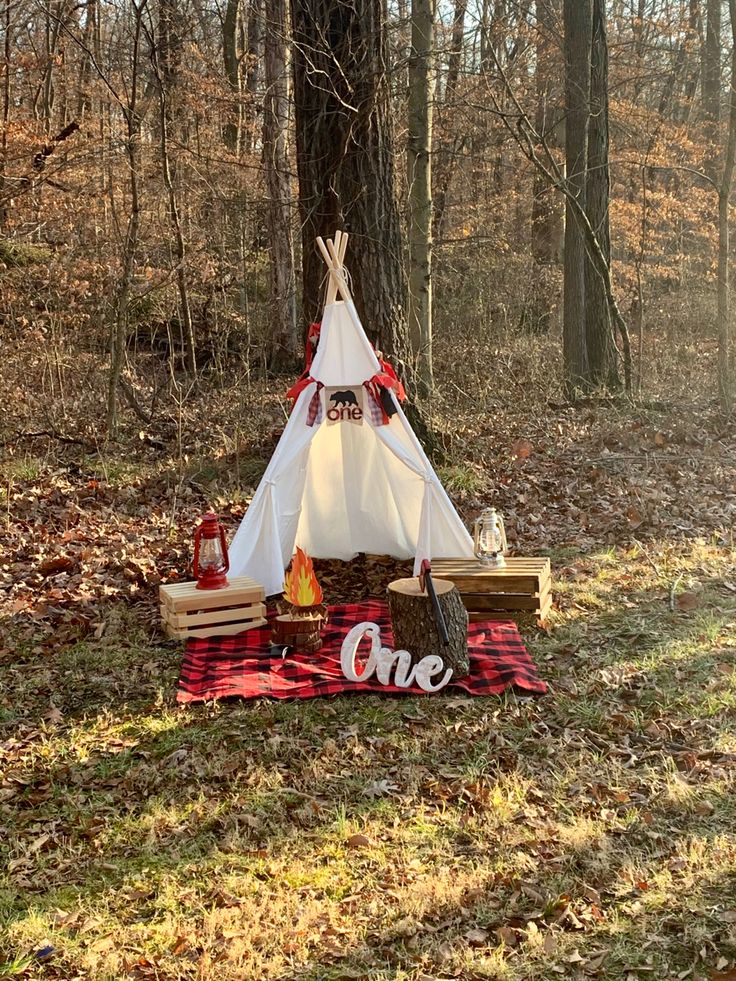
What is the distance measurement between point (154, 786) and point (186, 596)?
5.48 ft

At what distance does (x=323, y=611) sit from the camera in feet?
17.4

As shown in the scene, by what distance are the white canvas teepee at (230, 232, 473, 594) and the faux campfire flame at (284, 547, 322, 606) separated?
0.69 meters

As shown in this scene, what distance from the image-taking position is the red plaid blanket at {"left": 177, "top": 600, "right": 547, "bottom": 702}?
460 cm

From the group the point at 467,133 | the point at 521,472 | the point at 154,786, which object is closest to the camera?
the point at 154,786

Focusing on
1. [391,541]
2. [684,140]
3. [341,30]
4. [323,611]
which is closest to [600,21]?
[684,140]

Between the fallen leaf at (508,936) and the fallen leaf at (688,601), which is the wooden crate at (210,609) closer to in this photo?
the fallen leaf at (688,601)

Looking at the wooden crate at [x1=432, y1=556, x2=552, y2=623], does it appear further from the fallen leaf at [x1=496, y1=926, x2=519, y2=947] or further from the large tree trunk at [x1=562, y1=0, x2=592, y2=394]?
the large tree trunk at [x1=562, y1=0, x2=592, y2=394]

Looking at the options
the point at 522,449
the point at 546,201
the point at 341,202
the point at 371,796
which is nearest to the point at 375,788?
the point at 371,796

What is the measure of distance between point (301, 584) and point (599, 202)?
29.0 feet

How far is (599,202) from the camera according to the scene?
11961mm

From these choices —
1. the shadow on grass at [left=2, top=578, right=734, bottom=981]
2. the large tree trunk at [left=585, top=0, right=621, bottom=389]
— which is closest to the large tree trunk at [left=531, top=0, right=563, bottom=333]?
the large tree trunk at [left=585, top=0, right=621, bottom=389]

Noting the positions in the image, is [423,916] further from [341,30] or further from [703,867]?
[341,30]

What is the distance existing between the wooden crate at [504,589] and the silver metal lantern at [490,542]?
0.05 m

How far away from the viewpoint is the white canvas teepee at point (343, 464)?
5961 mm
